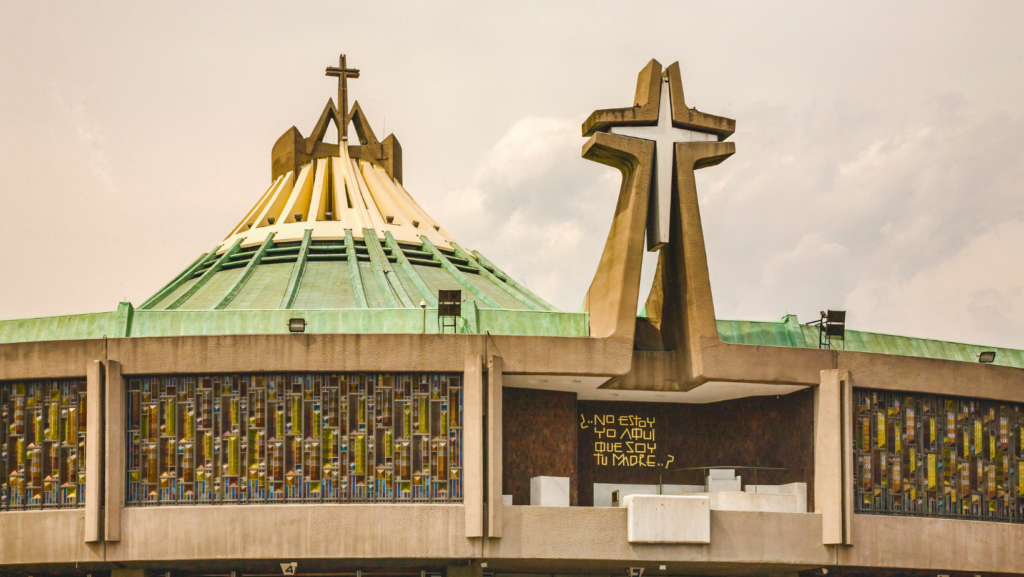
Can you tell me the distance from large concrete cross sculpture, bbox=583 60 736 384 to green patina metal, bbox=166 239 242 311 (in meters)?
11.4

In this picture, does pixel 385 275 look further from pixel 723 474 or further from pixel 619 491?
pixel 723 474

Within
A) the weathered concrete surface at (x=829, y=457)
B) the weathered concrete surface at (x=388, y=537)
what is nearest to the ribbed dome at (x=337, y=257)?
the weathered concrete surface at (x=388, y=537)

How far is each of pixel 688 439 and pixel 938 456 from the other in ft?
16.3

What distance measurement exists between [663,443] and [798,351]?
367 centimetres

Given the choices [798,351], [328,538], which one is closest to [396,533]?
[328,538]

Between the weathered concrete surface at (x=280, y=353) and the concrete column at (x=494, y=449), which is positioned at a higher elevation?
the weathered concrete surface at (x=280, y=353)

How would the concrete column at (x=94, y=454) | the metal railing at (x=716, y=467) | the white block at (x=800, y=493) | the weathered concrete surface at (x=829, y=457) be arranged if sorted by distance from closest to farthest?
the concrete column at (x=94, y=454)
the weathered concrete surface at (x=829, y=457)
the white block at (x=800, y=493)
the metal railing at (x=716, y=467)

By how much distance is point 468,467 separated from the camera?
2628 cm

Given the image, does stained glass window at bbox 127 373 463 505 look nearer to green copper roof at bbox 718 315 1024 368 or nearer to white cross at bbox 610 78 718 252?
white cross at bbox 610 78 718 252

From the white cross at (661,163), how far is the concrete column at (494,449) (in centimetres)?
439

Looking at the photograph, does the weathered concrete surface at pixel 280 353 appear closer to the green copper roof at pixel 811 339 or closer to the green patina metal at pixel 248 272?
the green copper roof at pixel 811 339

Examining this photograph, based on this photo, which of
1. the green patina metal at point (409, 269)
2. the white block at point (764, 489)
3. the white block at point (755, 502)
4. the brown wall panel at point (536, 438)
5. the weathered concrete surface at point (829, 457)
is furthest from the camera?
the green patina metal at point (409, 269)

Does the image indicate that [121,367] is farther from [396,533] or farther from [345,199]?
[345,199]

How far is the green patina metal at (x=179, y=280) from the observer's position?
1412 inches
